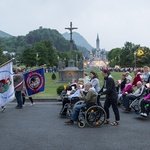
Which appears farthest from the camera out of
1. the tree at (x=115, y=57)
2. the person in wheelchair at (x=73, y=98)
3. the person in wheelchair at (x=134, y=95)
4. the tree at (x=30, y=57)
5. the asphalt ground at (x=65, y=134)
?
the tree at (x=115, y=57)

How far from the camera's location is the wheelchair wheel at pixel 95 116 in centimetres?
915

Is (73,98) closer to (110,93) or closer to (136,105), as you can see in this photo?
(110,93)

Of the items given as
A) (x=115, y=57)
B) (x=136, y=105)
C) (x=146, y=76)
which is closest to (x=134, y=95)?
(x=136, y=105)

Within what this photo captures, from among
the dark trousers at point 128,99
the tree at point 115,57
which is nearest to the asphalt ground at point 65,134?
the dark trousers at point 128,99

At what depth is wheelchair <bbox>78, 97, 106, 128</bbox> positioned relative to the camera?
9148 mm

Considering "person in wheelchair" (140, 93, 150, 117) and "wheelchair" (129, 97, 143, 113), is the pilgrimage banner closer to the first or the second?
"wheelchair" (129, 97, 143, 113)

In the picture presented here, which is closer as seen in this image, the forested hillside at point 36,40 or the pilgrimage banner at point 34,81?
the pilgrimage banner at point 34,81

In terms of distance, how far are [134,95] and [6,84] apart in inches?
199

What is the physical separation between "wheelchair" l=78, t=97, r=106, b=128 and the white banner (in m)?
3.34

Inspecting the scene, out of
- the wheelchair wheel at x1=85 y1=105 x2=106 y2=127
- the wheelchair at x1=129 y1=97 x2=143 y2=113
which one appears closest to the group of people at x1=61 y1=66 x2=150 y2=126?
the wheelchair at x1=129 y1=97 x2=143 y2=113

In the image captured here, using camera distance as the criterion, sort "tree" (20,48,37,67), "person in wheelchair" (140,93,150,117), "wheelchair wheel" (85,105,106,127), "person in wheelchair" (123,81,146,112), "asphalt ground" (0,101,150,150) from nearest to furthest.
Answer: "asphalt ground" (0,101,150,150) → "wheelchair wheel" (85,105,106,127) → "person in wheelchair" (140,93,150,117) → "person in wheelchair" (123,81,146,112) → "tree" (20,48,37,67)

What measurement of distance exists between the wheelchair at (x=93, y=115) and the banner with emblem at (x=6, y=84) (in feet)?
11.0

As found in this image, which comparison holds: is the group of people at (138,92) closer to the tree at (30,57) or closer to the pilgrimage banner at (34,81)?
the pilgrimage banner at (34,81)

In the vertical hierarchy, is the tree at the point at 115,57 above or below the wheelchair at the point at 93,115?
above
